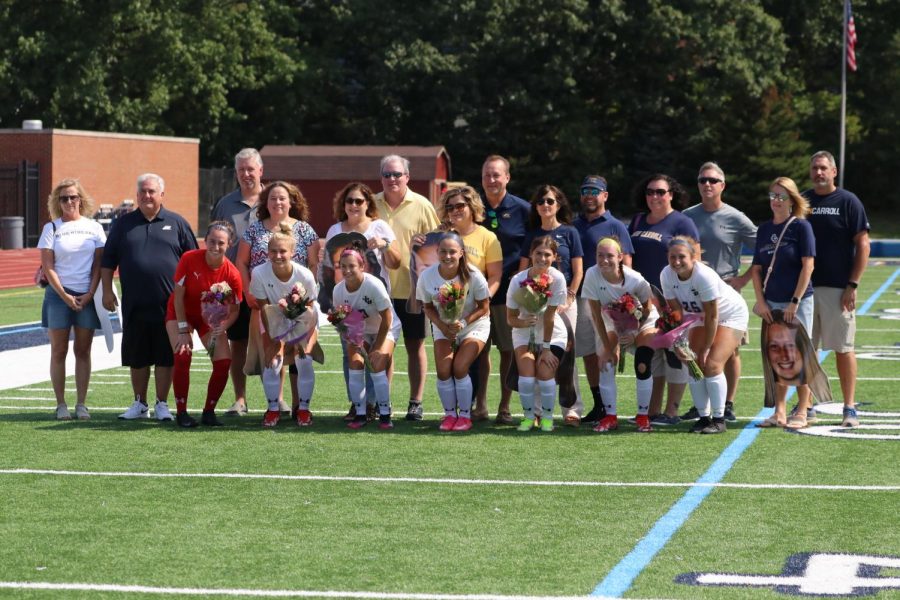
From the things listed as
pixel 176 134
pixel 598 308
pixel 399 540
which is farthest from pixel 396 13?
pixel 399 540

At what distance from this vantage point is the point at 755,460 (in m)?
9.39

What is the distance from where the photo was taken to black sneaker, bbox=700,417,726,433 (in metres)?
10.5

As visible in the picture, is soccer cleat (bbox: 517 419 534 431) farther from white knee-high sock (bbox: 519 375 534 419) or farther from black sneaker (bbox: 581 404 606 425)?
black sneaker (bbox: 581 404 606 425)

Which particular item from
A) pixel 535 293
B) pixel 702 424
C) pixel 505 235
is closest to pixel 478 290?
pixel 535 293

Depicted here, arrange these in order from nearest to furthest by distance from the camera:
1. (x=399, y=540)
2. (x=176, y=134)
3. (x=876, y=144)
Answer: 1. (x=399, y=540)
2. (x=176, y=134)
3. (x=876, y=144)

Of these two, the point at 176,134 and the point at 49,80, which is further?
the point at 176,134

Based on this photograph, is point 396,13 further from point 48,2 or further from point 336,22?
point 48,2

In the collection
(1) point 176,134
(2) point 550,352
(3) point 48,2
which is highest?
A: (3) point 48,2

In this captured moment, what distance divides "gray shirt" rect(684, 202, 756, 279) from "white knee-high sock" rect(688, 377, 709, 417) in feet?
3.57

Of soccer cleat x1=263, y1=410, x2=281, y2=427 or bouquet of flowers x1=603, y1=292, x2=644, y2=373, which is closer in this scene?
bouquet of flowers x1=603, y1=292, x2=644, y2=373

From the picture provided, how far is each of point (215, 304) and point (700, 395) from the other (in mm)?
3602

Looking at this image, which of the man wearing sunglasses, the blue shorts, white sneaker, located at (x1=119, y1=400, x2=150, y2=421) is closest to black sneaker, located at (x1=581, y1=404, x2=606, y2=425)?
the man wearing sunglasses

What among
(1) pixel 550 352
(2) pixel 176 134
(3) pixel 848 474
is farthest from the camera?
(2) pixel 176 134

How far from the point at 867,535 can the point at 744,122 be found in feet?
161
